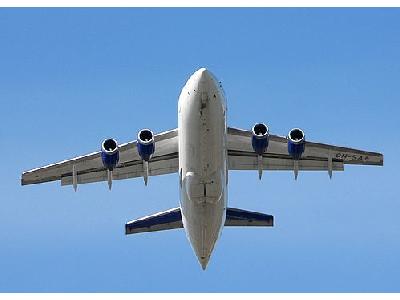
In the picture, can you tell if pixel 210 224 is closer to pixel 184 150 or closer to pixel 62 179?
pixel 184 150

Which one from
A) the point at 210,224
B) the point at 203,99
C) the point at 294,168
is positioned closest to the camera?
the point at 203,99

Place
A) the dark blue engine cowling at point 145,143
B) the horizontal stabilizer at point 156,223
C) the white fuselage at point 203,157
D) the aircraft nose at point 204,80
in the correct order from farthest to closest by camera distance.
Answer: the horizontal stabilizer at point 156,223, the dark blue engine cowling at point 145,143, the white fuselage at point 203,157, the aircraft nose at point 204,80

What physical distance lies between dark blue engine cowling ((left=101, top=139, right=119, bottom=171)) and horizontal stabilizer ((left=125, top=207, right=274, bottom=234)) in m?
3.15

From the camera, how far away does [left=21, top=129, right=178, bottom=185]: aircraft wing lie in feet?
136

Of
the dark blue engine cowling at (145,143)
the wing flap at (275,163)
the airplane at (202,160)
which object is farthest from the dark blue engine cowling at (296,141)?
the dark blue engine cowling at (145,143)

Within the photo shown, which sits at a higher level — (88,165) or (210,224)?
(88,165)

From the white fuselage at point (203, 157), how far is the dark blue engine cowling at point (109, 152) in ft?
10.3

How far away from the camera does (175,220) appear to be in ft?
137

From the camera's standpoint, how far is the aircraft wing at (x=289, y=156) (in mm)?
41500

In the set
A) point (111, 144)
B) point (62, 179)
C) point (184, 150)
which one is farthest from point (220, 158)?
point (62, 179)

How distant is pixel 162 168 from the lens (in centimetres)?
4272

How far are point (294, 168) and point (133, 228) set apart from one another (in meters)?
6.71

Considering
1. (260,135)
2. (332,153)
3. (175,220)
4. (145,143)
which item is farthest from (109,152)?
(332,153)

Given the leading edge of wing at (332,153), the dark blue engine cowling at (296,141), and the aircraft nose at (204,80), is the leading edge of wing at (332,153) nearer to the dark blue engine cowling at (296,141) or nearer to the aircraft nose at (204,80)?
the dark blue engine cowling at (296,141)
